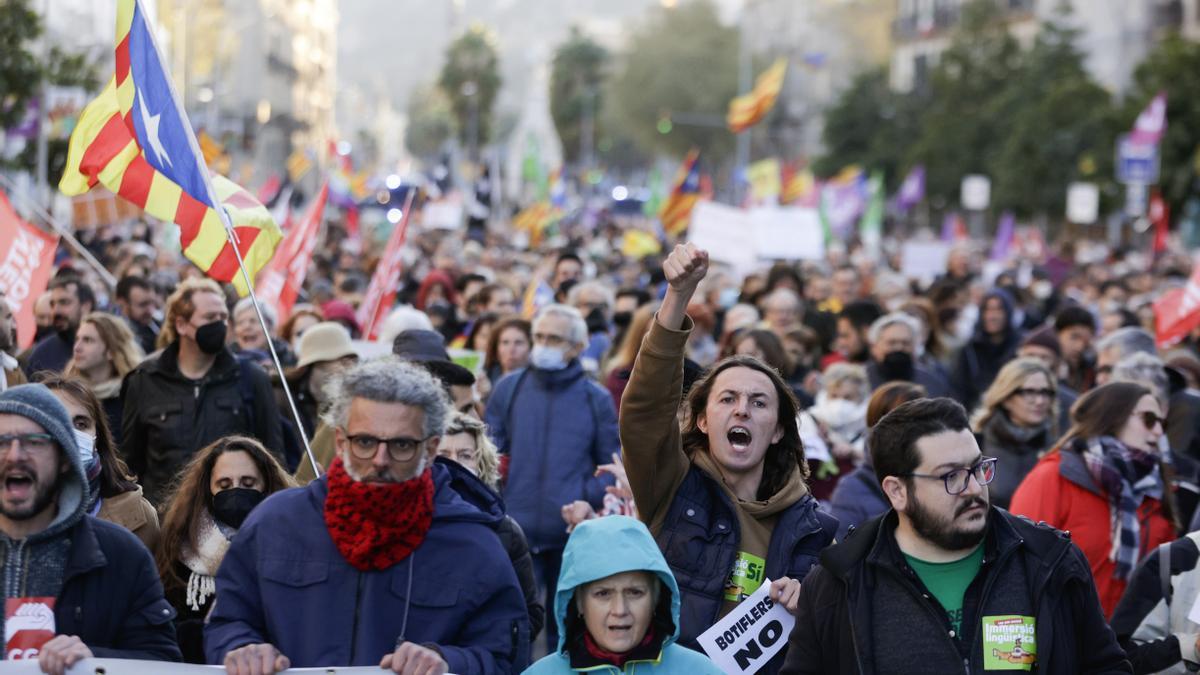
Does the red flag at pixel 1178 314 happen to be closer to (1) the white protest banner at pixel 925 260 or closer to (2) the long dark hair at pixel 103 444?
(2) the long dark hair at pixel 103 444

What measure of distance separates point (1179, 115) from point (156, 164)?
31090 mm

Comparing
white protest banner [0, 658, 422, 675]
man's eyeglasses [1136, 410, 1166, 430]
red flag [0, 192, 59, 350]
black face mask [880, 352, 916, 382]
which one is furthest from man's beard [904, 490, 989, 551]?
red flag [0, 192, 59, 350]

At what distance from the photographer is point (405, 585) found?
3.99 m

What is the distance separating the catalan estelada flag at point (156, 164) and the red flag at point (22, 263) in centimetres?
190

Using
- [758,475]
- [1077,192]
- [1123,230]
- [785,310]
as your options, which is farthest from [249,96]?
[758,475]

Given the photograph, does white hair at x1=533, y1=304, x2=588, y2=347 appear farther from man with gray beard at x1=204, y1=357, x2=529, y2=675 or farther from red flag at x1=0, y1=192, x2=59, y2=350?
man with gray beard at x1=204, y1=357, x2=529, y2=675

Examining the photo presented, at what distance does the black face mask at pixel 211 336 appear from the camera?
7.84m

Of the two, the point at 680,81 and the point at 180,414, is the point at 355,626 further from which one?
the point at 680,81

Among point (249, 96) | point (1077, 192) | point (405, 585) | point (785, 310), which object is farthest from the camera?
point (249, 96)

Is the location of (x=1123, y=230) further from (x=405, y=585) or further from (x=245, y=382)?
(x=405, y=585)

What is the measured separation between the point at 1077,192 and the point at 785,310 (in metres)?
24.2

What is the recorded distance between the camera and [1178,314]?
12.8m

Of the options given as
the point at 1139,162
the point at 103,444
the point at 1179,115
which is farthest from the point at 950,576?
the point at 1179,115

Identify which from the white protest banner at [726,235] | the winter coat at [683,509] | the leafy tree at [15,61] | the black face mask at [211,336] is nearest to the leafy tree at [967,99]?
the leafy tree at [15,61]
